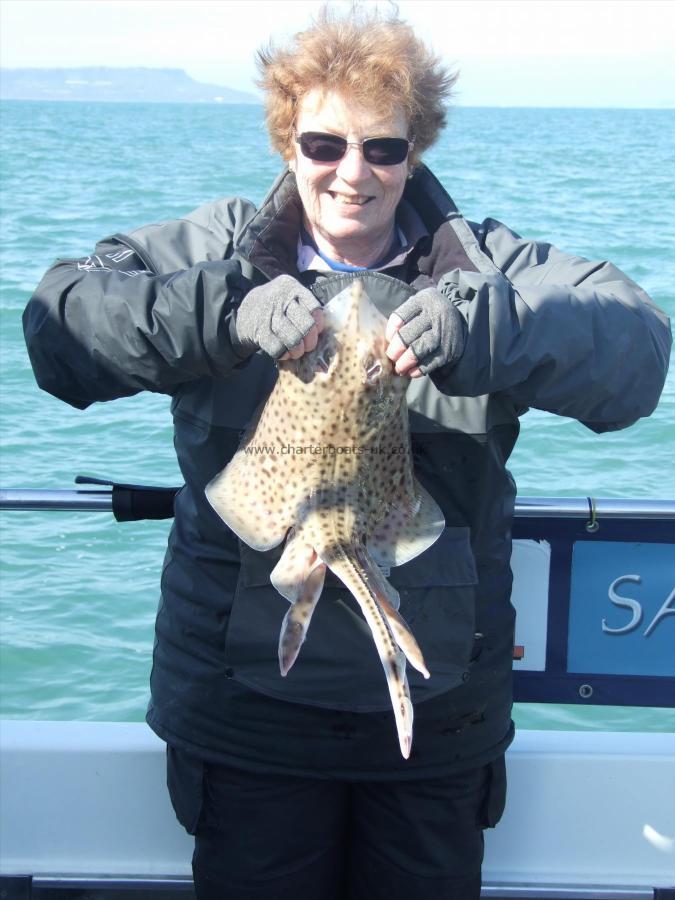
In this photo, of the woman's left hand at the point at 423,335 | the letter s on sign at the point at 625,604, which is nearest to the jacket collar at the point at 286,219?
the woman's left hand at the point at 423,335

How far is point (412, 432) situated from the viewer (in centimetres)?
240

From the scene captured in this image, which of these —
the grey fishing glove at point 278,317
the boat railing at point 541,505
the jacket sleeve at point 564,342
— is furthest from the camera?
the boat railing at point 541,505

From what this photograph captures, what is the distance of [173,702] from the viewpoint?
8.20 feet

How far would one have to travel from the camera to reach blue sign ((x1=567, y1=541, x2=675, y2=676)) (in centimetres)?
316

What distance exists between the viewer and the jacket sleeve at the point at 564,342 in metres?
2.17

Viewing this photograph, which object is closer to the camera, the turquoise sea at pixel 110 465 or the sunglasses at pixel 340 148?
the sunglasses at pixel 340 148

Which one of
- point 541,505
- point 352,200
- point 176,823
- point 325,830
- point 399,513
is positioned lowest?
point 176,823

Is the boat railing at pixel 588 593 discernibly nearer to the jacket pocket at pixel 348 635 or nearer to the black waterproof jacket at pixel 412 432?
the black waterproof jacket at pixel 412 432

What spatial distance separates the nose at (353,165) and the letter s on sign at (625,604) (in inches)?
57.4

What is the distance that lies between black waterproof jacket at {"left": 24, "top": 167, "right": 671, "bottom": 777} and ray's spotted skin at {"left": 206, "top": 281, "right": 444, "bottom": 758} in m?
0.12

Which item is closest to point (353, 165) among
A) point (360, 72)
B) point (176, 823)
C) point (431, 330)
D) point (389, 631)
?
point (360, 72)

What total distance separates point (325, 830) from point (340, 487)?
2.78 ft

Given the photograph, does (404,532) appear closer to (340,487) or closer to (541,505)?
(340,487)

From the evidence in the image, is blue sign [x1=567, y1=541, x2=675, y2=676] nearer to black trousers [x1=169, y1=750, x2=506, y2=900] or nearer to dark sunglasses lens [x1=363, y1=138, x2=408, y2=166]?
black trousers [x1=169, y1=750, x2=506, y2=900]
